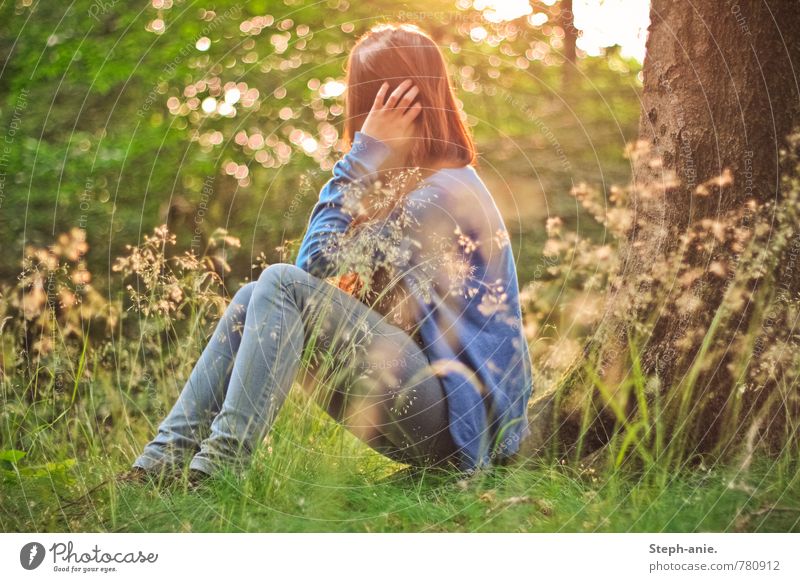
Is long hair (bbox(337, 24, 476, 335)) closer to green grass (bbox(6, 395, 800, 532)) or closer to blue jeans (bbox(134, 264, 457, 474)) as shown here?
blue jeans (bbox(134, 264, 457, 474))

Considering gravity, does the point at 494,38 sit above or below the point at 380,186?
above

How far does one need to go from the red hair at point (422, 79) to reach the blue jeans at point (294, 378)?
44cm

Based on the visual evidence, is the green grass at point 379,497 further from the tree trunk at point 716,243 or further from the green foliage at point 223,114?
the green foliage at point 223,114

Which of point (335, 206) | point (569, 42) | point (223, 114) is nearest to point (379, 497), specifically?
point (335, 206)

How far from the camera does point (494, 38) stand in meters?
2.64

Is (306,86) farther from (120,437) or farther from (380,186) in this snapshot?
(120,437)

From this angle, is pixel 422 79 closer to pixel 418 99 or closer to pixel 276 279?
pixel 418 99

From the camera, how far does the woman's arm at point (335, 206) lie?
1945mm

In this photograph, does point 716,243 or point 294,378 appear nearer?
point 294,378

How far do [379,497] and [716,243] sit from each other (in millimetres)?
1029

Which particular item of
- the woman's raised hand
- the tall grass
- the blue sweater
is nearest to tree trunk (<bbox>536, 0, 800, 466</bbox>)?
the tall grass

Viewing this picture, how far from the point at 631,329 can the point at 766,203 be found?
45 cm

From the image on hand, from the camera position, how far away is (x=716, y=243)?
Answer: 2035 mm
